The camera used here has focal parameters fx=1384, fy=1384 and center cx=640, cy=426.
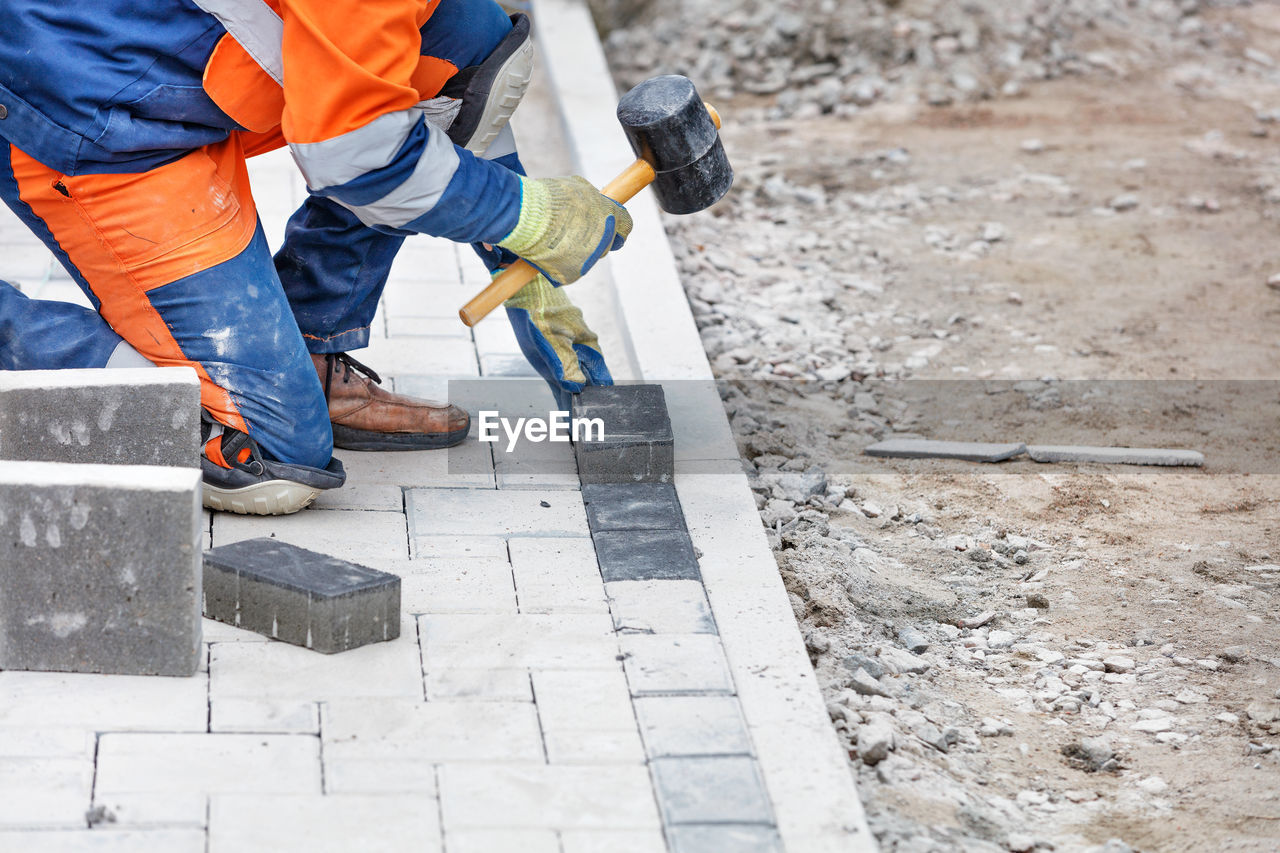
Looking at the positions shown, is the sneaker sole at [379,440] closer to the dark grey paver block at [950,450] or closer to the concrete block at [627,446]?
the concrete block at [627,446]

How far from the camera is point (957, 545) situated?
407 centimetres

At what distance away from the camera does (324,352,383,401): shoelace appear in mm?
4277

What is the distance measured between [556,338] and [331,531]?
2.98ft

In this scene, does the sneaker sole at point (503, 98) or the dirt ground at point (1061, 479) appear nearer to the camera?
the dirt ground at point (1061, 479)

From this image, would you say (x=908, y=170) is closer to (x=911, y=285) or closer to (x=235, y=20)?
(x=911, y=285)

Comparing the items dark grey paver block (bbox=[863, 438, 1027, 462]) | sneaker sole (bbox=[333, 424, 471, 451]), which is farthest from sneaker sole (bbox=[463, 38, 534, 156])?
dark grey paver block (bbox=[863, 438, 1027, 462])

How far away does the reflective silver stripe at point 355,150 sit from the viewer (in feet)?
10.8

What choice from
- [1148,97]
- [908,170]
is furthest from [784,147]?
[1148,97]

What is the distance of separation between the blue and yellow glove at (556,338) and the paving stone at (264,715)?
1.50 m

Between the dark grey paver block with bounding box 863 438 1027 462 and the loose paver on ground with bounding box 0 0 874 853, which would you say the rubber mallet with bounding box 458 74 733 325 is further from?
the dark grey paver block with bounding box 863 438 1027 462

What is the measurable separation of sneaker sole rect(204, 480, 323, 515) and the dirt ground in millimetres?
1378

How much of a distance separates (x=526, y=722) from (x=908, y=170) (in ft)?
15.9

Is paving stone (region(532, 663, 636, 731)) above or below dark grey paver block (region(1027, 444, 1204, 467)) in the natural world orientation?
above

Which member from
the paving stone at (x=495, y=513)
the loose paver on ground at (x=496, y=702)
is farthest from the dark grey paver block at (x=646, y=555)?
the paving stone at (x=495, y=513)
